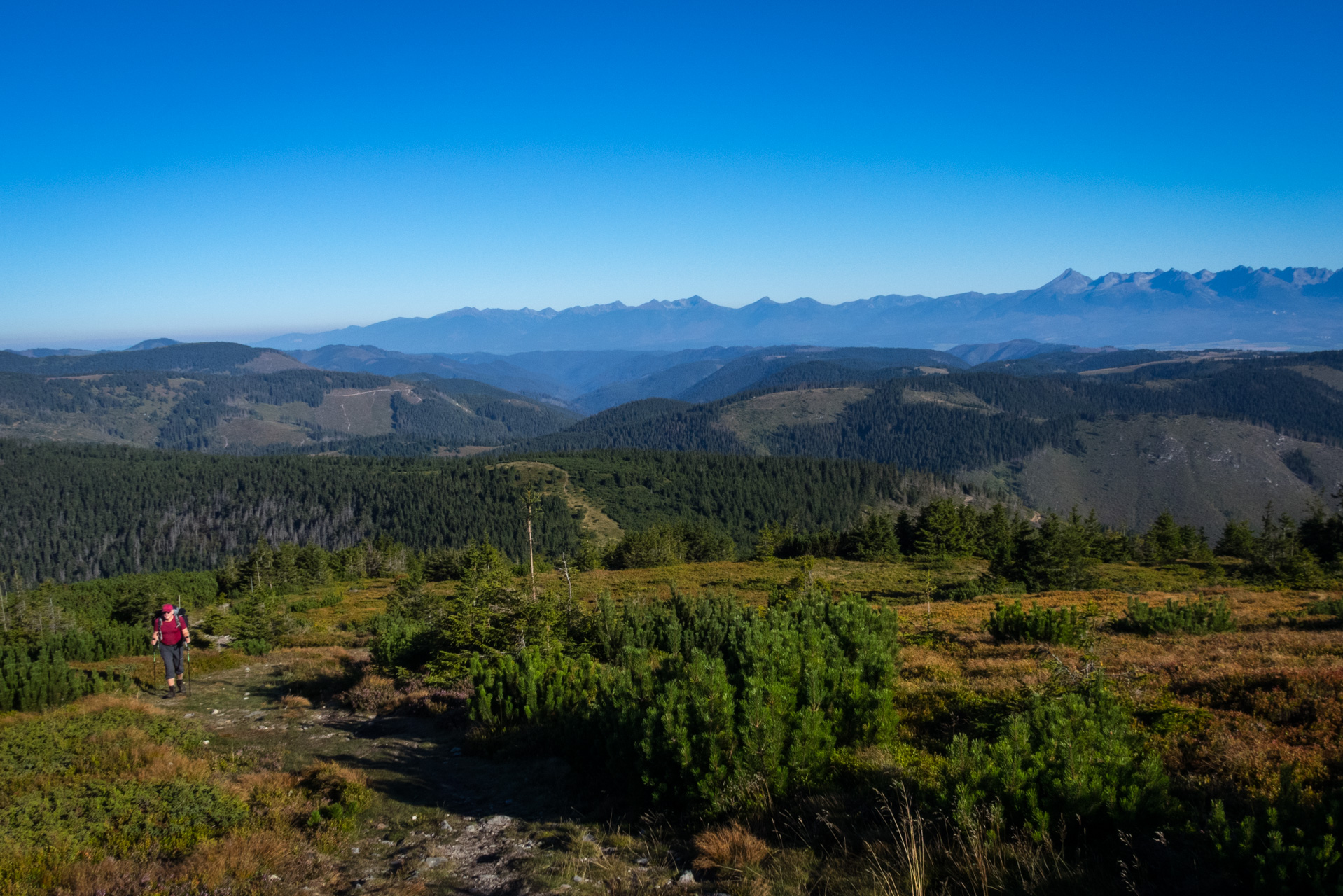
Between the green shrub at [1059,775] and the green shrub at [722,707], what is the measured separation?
213 cm

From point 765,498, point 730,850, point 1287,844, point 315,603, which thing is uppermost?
point 1287,844

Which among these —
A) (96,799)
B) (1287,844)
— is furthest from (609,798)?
(1287,844)

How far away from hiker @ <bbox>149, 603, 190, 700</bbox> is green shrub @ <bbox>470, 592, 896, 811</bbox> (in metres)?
10.1

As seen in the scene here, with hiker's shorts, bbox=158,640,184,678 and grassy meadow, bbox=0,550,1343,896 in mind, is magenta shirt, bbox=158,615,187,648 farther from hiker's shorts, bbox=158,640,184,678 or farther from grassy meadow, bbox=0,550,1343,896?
grassy meadow, bbox=0,550,1343,896

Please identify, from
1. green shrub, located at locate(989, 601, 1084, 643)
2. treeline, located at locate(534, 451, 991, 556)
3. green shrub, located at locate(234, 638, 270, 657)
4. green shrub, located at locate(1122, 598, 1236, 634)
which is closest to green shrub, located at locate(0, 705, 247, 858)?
green shrub, located at locate(234, 638, 270, 657)

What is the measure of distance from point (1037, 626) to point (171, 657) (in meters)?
24.0

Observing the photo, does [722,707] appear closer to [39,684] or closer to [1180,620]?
[1180,620]

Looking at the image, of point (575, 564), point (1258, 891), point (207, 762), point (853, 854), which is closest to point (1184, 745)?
point (1258, 891)

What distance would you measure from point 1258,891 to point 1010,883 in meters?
1.76

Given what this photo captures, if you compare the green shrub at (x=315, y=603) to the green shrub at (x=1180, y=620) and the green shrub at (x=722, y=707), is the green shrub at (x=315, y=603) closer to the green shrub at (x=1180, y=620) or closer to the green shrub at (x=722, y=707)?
the green shrub at (x=722, y=707)

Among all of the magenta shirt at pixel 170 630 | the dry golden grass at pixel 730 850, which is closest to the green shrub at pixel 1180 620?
the dry golden grass at pixel 730 850

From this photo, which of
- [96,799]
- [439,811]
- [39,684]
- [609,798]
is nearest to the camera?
[96,799]

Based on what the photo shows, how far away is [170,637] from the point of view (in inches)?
707

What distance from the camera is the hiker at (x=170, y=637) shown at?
17.8m
